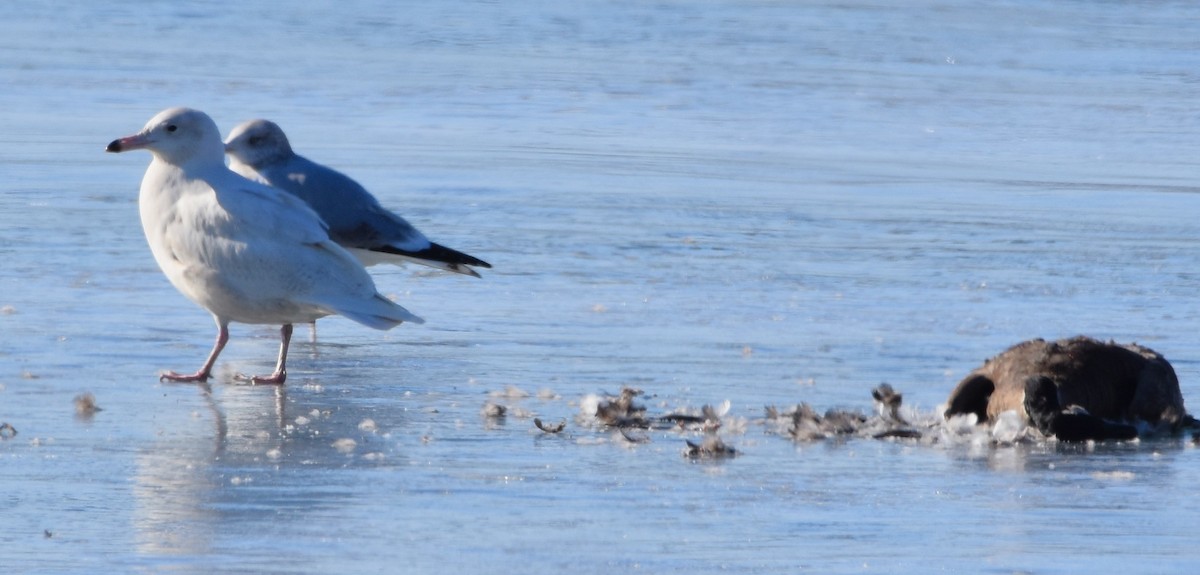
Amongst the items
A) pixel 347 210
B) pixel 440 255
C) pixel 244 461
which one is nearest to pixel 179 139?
pixel 347 210

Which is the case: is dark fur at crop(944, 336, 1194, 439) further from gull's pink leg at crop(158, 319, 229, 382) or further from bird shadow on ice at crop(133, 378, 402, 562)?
gull's pink leg at crop(158, 319, 229, 382)

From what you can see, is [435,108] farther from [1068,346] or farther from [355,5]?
[1068,346]

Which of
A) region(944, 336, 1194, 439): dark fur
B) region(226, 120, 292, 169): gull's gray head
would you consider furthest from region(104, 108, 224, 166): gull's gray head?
region(944, 336, 1194, 439): dark fur

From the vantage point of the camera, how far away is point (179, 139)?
6.72m

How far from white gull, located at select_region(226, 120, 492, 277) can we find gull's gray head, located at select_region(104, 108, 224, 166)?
0.89 metres

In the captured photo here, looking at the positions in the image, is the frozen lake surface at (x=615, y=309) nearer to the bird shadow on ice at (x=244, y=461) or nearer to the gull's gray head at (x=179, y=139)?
the bird shadow on ice at (x=244, y=461)

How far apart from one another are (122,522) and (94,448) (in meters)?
0.86

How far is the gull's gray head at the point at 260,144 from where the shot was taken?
7883 millimetres

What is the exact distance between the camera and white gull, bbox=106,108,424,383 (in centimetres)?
644

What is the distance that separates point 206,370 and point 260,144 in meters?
1.69

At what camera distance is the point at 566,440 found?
18.1ft

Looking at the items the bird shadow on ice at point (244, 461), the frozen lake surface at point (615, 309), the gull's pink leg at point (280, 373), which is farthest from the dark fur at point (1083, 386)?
the gull's pink leg at point (280, 373)

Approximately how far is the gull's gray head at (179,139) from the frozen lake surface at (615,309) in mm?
638

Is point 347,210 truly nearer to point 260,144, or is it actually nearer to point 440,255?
point 440,255
